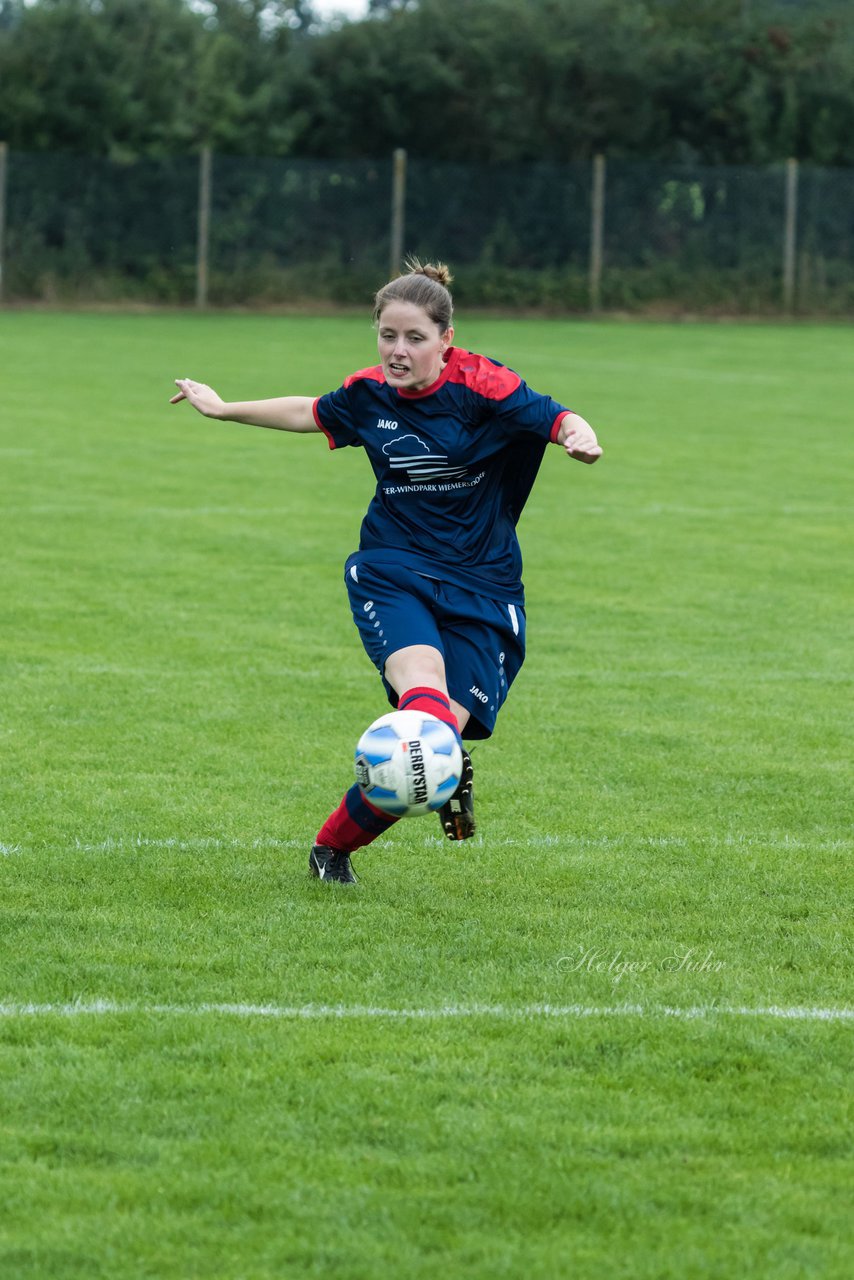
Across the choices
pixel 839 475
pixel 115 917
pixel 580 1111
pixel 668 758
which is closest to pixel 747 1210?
pixel 580 1111

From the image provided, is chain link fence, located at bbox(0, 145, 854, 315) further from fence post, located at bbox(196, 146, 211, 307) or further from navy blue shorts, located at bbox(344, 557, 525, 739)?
navy blue shorts, located at bbox(344, 557, 525, 739)

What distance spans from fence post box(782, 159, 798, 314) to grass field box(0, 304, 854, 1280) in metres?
24.2

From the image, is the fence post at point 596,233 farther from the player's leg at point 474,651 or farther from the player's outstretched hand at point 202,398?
the player's leg at point 474,651

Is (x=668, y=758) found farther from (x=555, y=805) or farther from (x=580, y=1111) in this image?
(x=580, y=1111)

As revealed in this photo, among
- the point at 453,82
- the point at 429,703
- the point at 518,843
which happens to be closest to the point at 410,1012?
the point at 429,703

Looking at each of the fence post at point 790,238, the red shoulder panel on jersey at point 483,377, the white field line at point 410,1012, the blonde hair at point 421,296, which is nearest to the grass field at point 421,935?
the white field line at point 410,1012

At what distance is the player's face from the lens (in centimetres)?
517

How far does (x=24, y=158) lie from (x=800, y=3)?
3673 cm

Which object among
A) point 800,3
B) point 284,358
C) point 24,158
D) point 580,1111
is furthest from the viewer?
point 800,3

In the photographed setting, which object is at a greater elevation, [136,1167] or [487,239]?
[487,239]

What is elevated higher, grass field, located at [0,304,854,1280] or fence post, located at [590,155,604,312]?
fence post, located at [590,155,604,312]

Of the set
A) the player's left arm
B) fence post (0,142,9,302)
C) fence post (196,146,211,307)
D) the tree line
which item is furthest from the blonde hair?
the tree line

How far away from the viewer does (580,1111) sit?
12.2 ft

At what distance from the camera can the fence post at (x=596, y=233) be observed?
1361 inches
